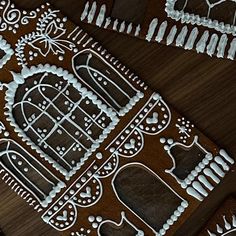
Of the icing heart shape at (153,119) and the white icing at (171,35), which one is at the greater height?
the white icing at (171,35)


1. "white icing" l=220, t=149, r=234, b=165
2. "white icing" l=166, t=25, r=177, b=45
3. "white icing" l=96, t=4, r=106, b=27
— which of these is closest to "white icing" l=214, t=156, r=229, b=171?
"white icing" l=220, t=149, r=234, b=165

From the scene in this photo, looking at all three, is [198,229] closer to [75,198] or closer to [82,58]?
[75,198]

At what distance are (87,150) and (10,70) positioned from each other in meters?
0.22

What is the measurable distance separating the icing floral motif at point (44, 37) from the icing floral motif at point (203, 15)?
21 cm

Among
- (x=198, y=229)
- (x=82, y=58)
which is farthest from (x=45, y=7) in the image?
(x=198, y=229)

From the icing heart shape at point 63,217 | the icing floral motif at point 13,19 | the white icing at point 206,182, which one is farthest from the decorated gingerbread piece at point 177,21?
the icing heart shape at point 63,217

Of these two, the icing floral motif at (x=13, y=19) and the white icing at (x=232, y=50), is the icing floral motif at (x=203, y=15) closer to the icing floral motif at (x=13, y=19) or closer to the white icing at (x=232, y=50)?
the white icing at (x=232, y=50)

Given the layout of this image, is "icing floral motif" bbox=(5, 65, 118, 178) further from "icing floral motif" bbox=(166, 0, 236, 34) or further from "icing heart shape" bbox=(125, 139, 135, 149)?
"icing floral motif" bbox=(166, 0, 236, 34)

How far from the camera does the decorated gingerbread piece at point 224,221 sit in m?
0.95

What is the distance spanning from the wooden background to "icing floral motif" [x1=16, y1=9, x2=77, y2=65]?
28 millimetres

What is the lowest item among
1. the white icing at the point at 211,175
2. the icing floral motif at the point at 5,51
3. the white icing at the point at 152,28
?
the icing floral motif at the point at 5,51

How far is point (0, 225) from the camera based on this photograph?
103 cm

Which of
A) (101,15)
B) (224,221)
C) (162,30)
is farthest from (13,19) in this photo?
(224,221)

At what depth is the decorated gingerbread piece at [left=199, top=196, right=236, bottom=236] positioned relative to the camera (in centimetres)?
95
